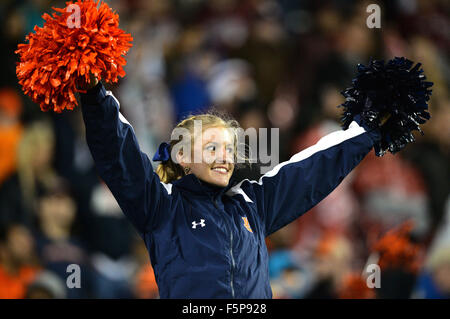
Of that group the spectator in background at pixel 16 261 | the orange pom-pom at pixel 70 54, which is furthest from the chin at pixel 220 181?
the spectator in background at pixel 16 261

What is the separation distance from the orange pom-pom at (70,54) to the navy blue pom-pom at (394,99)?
2.92ft

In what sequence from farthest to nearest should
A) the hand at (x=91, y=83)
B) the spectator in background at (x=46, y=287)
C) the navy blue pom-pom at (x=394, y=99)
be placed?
the spectator in background at (x=46, y=287)
the navy blue pom-pom at (x=394, y=99)
the hand at (x=91, y=83)

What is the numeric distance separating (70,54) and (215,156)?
1.98 feet

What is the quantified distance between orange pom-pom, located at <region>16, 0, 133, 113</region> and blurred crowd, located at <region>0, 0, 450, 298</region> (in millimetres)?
2323

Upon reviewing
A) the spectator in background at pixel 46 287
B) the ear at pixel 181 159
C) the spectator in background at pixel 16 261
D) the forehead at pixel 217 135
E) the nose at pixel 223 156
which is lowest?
the nose at pixel 223 156

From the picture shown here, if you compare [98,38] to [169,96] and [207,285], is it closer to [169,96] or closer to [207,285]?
[207,285]

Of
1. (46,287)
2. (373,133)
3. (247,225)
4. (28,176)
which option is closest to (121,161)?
(247,225)

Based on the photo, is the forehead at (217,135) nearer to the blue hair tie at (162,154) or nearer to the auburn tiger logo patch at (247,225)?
the blue hair tie at (162,154)

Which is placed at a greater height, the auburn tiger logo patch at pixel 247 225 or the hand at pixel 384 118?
the hand at pixel 384 118

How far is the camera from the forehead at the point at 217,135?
231 cm

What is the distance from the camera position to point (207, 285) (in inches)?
81.5

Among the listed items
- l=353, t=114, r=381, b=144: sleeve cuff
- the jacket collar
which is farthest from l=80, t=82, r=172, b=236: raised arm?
l=353, t=114, r=381, b=144: sleeve cuff

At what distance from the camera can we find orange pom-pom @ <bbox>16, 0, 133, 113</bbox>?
6.39ft

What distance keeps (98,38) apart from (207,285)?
2.61 feet
